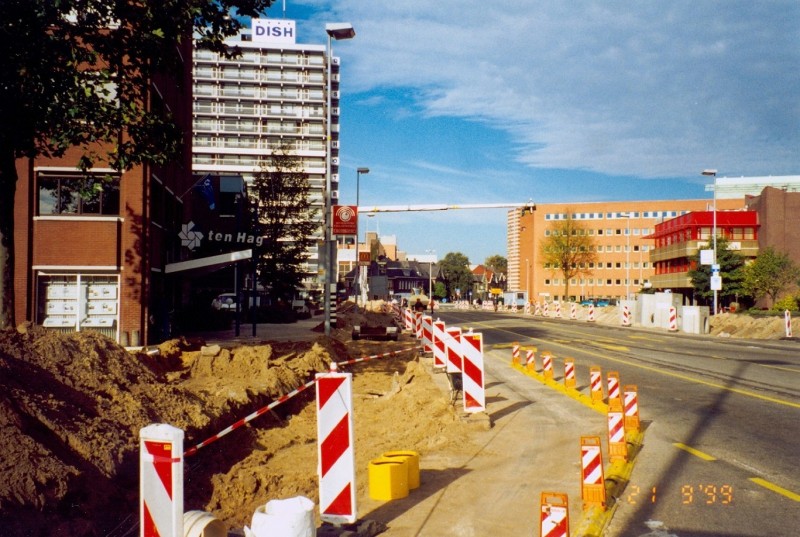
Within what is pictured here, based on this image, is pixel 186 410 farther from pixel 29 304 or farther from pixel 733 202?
pixel 733 202

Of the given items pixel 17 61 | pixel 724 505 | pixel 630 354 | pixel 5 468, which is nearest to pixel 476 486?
pixel 724 505

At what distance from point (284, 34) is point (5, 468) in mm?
96568

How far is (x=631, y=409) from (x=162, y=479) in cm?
737

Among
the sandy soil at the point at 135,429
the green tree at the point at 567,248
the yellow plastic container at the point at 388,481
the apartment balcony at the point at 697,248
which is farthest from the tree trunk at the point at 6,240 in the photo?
the green tree at the point at 567,248

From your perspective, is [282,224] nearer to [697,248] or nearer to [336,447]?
[336,447]

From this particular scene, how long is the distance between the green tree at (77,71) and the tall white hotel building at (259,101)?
249 ft

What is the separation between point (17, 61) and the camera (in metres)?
12.7

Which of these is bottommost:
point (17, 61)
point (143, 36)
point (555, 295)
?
point (555, 295)

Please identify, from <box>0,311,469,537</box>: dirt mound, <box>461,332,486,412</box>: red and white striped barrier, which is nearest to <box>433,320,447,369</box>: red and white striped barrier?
<box>0,311,469,537</box>: dirt mound

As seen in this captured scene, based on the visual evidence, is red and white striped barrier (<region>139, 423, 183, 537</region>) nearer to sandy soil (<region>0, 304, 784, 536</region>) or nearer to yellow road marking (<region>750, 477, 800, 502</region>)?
sandy soil (<region>0, 304, 784, 536</region>)

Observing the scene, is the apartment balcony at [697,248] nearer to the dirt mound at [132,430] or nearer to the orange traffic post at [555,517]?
the dirt mound at [132,430]

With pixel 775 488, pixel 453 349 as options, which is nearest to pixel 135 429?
pixel 453 349

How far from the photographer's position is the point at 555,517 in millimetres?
4984

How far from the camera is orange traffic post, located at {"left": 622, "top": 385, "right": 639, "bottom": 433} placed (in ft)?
32.4
